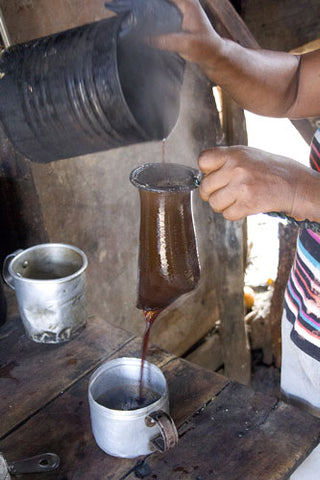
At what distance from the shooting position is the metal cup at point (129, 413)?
0.96 meters

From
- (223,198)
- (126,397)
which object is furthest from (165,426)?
(223,198)

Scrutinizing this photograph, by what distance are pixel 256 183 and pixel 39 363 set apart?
726 mm

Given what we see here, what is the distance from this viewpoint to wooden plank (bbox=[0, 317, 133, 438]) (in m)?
1.20

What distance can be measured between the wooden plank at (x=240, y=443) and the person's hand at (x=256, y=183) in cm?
43

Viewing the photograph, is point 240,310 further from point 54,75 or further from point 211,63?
point 54,75

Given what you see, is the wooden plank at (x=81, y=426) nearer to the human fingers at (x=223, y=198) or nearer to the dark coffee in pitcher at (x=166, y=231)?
the dark coffee in pitcher at (x=166, y=231)

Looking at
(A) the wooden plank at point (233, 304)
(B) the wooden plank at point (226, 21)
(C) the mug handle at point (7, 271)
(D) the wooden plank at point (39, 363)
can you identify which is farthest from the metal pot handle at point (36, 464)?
(A) the wooden plank at point (233, 304)

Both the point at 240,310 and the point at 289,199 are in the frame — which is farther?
the point at 240,310

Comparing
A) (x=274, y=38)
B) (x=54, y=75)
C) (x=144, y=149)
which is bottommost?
(x=144, y=149)

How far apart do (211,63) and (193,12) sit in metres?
0.17

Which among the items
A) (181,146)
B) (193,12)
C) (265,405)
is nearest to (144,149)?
(181,146)

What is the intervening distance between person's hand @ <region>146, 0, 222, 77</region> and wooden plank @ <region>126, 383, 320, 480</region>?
31.7 inches

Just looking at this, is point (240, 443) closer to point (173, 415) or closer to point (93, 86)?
point (173, 415)

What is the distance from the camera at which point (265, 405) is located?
1.17 metres
